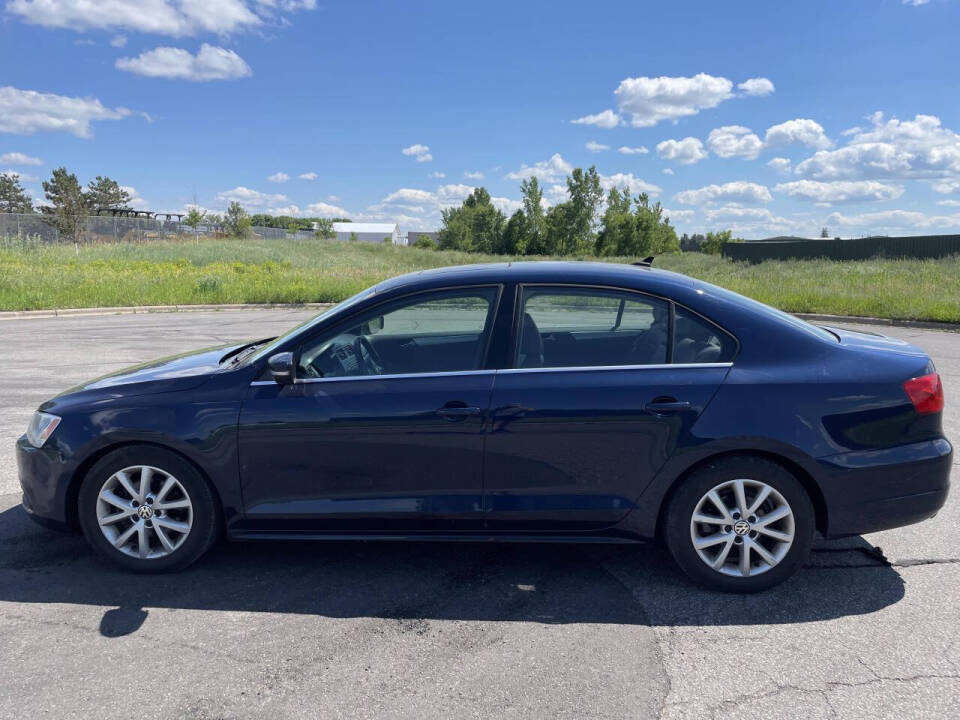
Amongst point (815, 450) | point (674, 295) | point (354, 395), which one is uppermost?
point (674, 295)

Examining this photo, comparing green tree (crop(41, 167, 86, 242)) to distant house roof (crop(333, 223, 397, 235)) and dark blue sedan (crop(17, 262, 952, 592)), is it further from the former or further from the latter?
distant house roof (crop(333, 223, 397, 235))

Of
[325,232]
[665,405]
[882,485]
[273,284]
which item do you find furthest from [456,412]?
[325,232]

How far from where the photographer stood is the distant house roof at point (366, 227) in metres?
161

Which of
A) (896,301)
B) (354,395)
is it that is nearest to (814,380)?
(354,395)

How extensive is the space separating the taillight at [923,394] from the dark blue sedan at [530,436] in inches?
0.4

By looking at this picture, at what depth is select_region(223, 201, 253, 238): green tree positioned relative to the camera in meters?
68.4

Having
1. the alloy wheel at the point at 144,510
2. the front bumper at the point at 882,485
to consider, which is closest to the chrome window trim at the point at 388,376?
the alloy wheel at the point at 144,510

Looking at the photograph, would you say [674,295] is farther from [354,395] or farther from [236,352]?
[236,352]

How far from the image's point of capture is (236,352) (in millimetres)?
4605

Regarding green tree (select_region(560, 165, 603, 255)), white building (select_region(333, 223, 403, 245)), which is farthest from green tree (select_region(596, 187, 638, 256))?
white building (select_region(333, 223, 403, 245))

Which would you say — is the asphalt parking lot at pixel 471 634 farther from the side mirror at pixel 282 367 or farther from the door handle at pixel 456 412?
the side mirror at pixel 282 367

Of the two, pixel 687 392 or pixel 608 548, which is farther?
pixel 608 548

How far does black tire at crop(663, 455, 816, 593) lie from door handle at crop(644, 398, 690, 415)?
1.03 feet

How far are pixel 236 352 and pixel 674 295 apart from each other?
2.61 m
